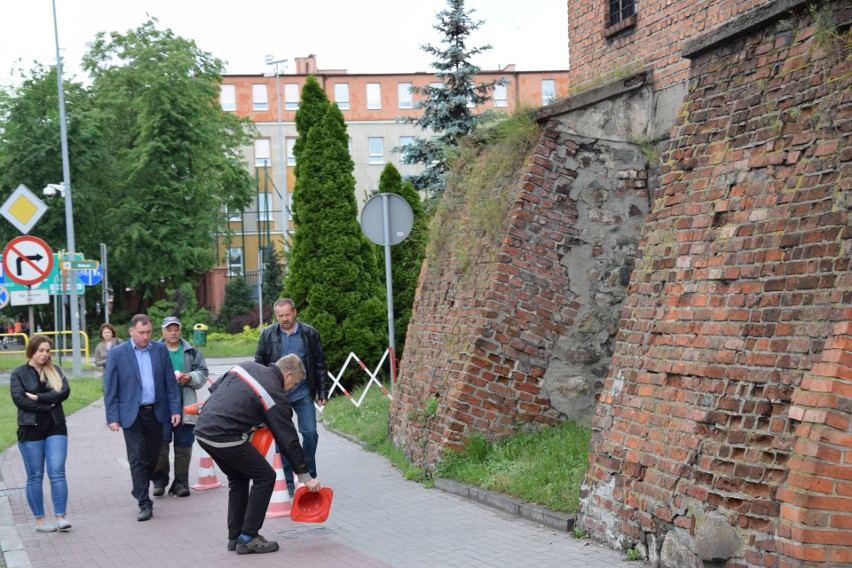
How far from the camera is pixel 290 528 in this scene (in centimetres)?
887

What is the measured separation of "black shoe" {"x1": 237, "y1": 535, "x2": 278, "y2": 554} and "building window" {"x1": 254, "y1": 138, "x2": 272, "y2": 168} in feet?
215

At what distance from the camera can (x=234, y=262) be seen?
6994 centimetres

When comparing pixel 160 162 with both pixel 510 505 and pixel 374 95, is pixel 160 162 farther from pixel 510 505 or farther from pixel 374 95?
pixel 510 505

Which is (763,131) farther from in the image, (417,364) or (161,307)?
(161,307)

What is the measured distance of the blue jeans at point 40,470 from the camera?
912cm

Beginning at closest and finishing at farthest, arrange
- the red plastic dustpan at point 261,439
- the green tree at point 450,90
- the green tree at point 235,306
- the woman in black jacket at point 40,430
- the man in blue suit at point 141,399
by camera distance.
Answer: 1. the red plastic dustpan at point 261,439
2. the woman in black jacket at point 40,430
3. the man in blue suit at point 141,399
4. the green tree at point 450,90
5. the green tree at point 235,306

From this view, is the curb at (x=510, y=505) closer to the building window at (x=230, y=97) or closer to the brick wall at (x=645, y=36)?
the brick wall at (x=645, y=36)

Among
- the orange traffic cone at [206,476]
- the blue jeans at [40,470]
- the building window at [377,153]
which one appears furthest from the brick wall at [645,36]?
the building window at [377,153]

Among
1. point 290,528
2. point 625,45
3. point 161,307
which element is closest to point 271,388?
point 290,528

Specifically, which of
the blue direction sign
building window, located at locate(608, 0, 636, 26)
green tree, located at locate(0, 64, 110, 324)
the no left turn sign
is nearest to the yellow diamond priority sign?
the no left turn sign

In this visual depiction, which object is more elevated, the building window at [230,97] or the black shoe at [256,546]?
the building window at [230,97]

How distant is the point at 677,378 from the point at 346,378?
12853 mm

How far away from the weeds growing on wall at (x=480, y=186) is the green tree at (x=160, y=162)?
37.9m

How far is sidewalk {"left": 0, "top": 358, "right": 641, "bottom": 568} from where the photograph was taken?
7.40 metres
